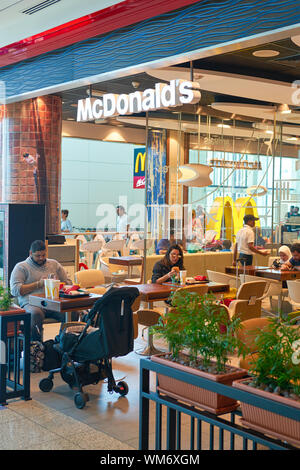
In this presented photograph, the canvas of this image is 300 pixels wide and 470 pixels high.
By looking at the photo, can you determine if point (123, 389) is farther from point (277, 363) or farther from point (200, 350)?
point (277, 363)

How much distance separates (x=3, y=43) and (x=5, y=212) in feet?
Result: 7.15

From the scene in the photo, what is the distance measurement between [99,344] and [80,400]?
0.50m

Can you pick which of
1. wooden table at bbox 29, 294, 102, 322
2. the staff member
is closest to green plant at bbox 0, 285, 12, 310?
wooden table at bbox 29, 294, 102, 322

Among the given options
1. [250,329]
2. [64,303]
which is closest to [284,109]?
[64,303]

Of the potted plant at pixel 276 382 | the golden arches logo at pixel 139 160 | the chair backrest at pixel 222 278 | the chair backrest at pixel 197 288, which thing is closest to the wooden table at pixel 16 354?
the chair backrest at pixel 197 288

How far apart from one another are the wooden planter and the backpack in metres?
2.88

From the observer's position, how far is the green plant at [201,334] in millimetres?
3039

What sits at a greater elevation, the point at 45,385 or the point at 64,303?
the point at 64,303

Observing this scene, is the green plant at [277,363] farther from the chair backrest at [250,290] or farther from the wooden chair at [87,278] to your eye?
the wooden chair at [87,278]

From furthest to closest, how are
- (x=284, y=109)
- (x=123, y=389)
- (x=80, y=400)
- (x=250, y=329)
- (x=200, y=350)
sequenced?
(x=284, y=109)
(x=123, y=389)
(x=80, y=400)
(x=250, y=329)
(x=200, y=350)

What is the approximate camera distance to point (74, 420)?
475 cm

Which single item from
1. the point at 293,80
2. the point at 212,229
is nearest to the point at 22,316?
the point at 212,229

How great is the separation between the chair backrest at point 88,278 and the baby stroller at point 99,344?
79.8 inches

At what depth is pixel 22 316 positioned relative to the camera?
5.20m
